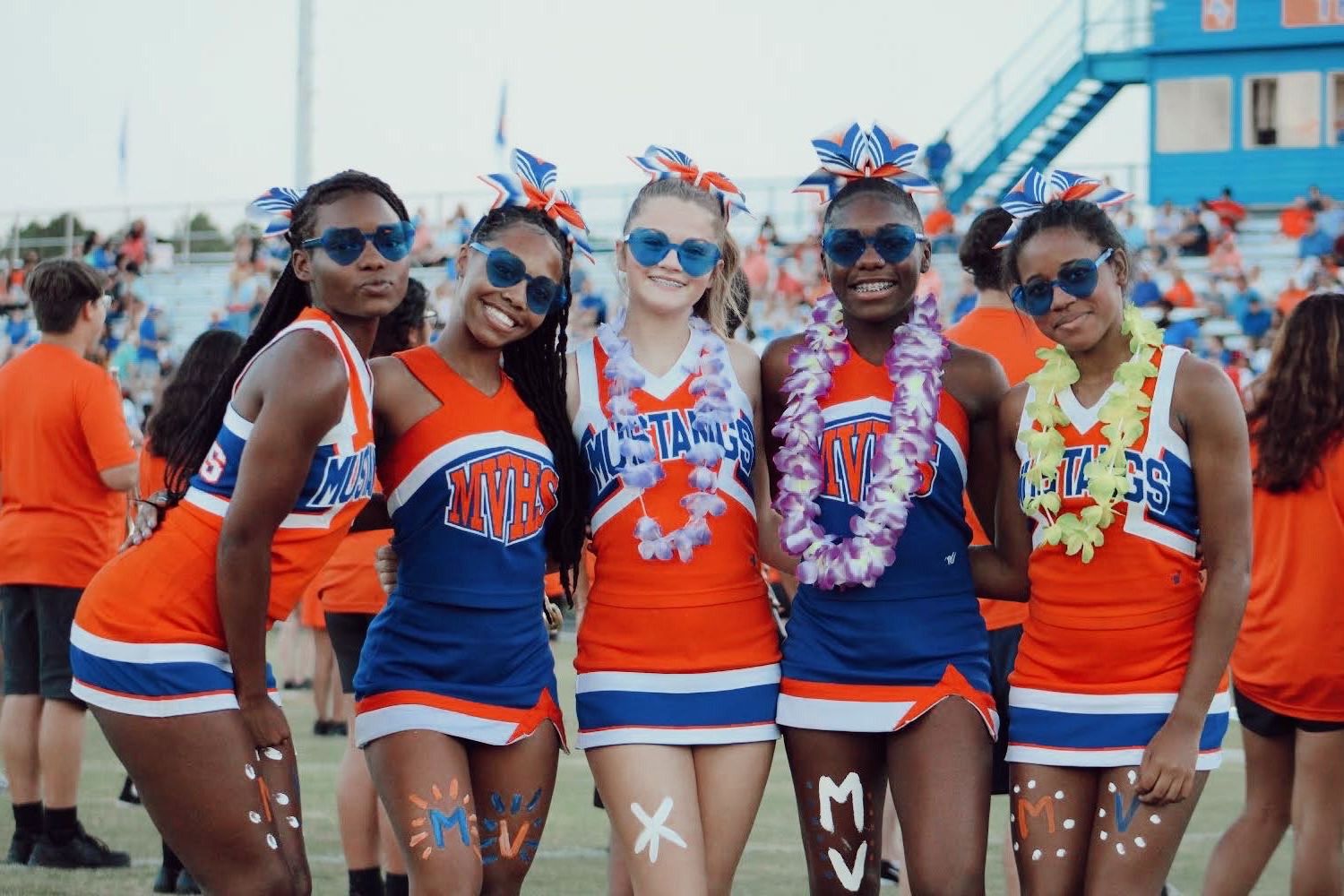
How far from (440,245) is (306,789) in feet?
52.5

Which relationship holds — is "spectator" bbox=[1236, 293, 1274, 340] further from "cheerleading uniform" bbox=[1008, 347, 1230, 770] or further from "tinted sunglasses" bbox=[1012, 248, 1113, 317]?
"cheerleading uniform" bbox=[1008, 347, 1230, 770]

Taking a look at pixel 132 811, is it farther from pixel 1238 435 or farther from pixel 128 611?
pixel 1238 435

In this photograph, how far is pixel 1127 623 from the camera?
12.6 ft

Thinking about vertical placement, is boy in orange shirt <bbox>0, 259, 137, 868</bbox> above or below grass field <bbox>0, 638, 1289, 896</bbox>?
above

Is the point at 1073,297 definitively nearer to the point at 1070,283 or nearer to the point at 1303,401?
the point at 1070,283

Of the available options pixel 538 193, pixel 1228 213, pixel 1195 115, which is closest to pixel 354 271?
pixel 538 193

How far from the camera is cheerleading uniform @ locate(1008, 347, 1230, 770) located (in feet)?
12.6

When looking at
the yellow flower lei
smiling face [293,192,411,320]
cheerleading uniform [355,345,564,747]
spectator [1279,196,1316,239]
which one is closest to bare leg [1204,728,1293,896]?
the yellow flower lei

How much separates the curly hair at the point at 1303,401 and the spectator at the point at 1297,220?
1674 centimetres

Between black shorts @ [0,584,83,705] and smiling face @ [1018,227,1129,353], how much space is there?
4176 mm

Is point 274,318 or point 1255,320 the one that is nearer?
point 274,318

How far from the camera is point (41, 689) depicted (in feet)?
21.8

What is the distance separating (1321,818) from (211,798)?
3.22m

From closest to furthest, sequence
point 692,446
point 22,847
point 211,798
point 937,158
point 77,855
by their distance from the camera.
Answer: point 211,798 → point 692,446 → point 77,855 → point 22,847 → point 937,158
